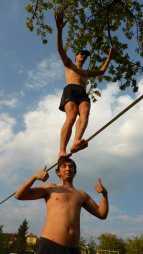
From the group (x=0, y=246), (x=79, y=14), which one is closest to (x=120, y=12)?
(x=79, y=14)

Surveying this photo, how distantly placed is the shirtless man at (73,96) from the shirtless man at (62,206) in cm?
73

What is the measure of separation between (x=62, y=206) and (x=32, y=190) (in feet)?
1.49

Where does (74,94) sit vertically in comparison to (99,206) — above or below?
above

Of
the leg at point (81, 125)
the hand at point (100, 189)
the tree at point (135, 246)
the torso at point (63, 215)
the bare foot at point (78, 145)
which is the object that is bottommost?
the torso at point (63, 215)

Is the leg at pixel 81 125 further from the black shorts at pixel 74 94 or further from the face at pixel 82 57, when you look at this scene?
the face at pixel 82 57

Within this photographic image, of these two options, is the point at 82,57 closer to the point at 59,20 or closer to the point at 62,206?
the point at 59,20

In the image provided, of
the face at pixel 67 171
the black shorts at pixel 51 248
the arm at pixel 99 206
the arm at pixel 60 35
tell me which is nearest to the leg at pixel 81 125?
the face at pixel 67 171

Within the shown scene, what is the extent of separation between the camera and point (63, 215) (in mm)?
4223

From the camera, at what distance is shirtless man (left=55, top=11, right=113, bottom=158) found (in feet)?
19.0

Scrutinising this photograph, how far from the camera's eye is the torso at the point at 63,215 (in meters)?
4.09

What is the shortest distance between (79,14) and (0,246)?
7699cm

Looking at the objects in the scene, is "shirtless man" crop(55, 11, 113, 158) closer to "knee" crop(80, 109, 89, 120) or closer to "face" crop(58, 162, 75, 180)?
"knee" crop(80, 109, 89, 120)

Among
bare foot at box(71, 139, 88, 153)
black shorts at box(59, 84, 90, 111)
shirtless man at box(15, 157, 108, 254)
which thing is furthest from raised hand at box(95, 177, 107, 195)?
black shorts at box(59, 84, 90, 111)

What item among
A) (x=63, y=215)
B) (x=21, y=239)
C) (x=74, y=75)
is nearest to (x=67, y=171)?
(x=63, y=215)
